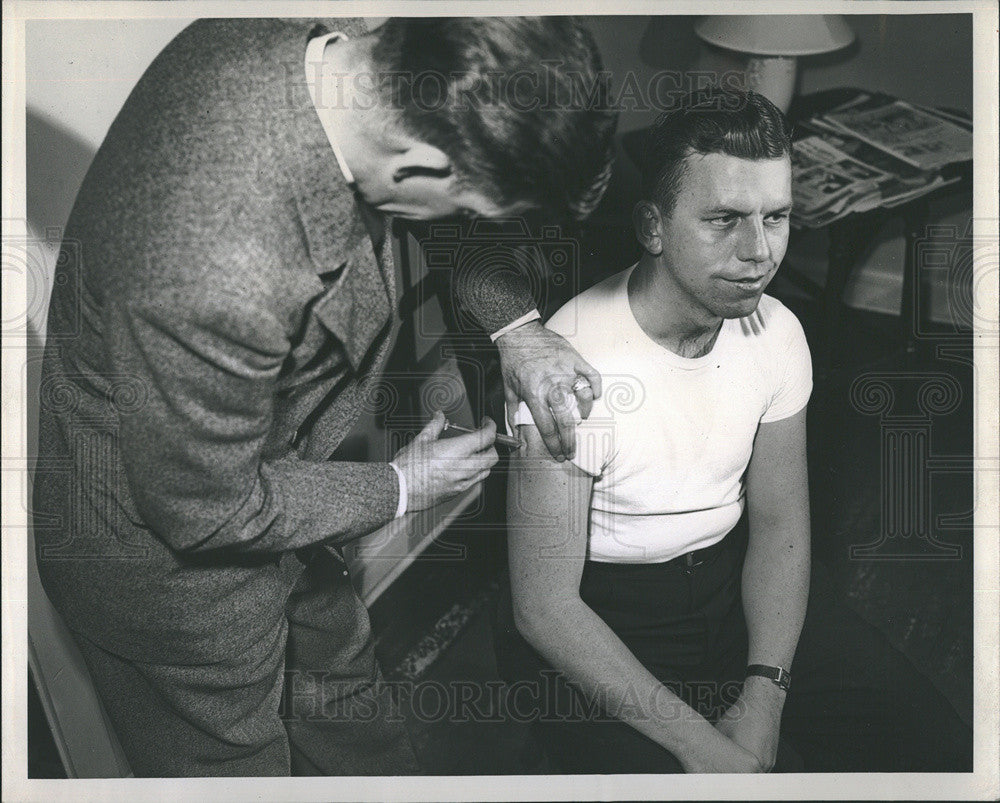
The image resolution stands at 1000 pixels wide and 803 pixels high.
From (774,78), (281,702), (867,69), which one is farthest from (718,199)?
(281,702)

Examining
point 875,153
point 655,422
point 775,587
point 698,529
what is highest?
point 875,153

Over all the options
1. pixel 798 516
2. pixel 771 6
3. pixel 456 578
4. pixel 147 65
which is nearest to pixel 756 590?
pixel 798 516

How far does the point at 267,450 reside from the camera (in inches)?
58.2

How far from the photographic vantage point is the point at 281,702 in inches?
63.7

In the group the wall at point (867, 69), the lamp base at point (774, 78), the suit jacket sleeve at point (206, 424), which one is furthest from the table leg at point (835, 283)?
the suit jacket sleeve at point (206, 424)

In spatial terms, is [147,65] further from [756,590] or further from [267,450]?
[756,590]

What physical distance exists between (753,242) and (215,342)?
0.81m

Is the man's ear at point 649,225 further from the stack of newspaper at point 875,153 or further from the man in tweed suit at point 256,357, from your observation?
the stack of newspaper at point 875,153

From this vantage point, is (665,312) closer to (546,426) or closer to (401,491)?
(546,426)

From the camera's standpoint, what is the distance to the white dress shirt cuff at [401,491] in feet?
5.14

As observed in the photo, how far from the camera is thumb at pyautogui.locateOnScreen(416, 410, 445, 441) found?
1590mm

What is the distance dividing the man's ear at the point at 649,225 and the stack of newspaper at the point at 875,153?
0.81ft

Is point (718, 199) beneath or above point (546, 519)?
above

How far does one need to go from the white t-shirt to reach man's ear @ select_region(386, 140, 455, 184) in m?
0.29
